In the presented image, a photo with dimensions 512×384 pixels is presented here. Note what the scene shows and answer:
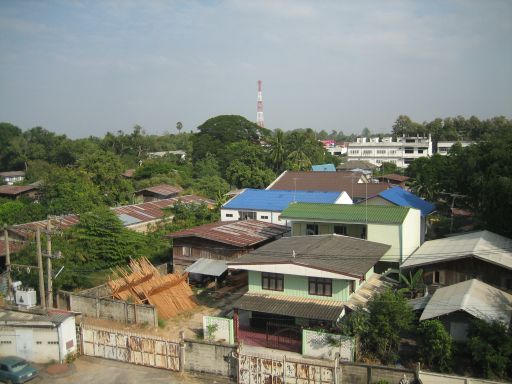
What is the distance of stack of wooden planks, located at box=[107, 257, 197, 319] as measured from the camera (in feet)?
78.4

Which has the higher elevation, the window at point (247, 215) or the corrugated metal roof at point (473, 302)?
the window at point (247, 215)

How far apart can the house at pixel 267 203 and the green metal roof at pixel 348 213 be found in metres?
8.90

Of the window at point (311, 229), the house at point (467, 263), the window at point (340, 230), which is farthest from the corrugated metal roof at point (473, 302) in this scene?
the window at point (311, 229)

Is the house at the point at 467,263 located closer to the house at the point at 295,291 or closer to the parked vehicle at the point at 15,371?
the house at the point at 295,291

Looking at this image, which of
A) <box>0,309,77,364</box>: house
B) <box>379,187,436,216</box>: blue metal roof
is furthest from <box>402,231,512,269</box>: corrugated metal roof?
<box>0,309,77,364</box>: house

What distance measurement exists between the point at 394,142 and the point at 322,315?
80.8 metres

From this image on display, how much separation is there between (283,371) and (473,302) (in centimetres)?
844

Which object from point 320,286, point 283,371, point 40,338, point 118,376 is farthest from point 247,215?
point 283,371

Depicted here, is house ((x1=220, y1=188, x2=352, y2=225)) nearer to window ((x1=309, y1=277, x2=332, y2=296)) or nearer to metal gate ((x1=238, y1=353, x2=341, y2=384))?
window ((x1=309, y1=277, x2=332, y2=296))

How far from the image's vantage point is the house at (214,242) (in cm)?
2831

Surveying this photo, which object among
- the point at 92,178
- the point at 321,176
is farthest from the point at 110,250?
the point at 321,176

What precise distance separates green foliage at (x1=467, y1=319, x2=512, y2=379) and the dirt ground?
1162 cm

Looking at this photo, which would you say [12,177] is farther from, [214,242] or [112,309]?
[112,309]

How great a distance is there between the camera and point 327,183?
1946 inches
